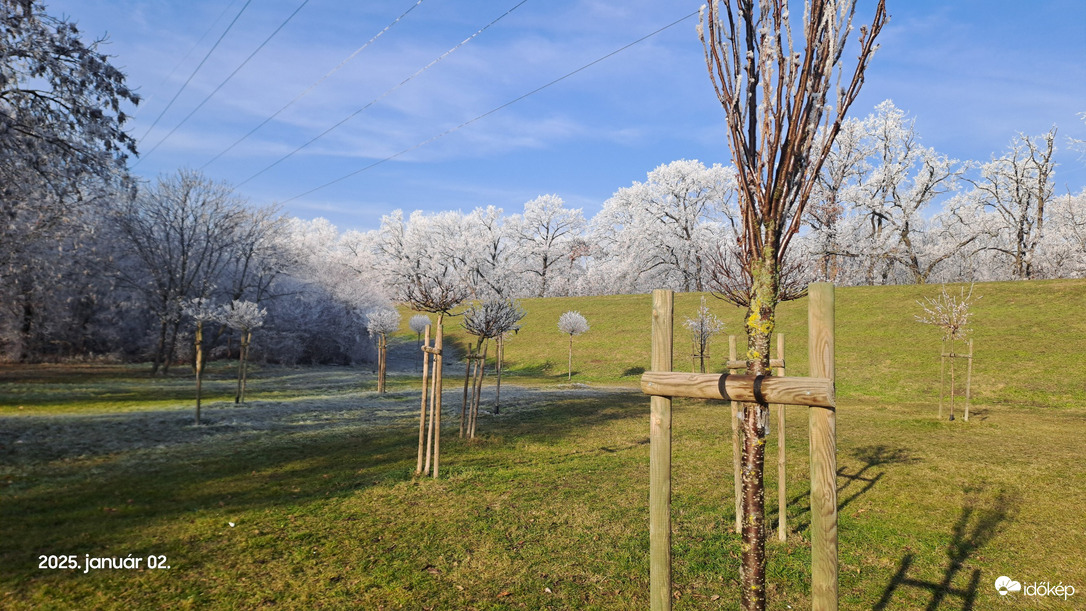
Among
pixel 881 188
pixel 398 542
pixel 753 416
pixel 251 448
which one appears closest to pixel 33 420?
pixel 251 448

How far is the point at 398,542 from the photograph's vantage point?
259 inches

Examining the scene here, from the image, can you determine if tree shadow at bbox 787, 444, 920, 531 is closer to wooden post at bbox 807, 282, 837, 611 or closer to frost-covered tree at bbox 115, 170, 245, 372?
wooden post at bbox 807, 282, 837, 611

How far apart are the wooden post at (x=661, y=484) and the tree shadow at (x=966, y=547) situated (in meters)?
2.75

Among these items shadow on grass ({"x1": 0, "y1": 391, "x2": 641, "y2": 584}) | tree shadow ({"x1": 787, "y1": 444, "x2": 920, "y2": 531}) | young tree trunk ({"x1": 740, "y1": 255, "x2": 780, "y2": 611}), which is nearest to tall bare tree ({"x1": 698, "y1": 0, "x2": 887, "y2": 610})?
young tree trunk ({"x1": 740, "y1": 255, "x2": 780, "y2": 611})

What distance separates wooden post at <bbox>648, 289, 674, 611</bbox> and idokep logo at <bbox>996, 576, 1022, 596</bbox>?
405cm

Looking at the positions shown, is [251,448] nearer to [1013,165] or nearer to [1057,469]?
[1057,469]

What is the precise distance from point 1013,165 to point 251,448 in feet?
159

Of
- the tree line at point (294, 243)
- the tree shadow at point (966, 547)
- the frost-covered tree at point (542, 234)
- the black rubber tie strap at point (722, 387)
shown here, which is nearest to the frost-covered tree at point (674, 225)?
the tree line at point (294, 243)

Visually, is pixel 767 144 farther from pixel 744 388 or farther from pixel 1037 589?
pixel 1037 589

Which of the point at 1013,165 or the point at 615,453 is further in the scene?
the point at 1013,165

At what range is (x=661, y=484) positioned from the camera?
3797 mm

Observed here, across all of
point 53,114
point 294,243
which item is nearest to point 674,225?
point 294,243

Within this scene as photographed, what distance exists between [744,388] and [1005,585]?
180 inches

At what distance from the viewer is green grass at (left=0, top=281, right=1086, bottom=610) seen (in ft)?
17.6
